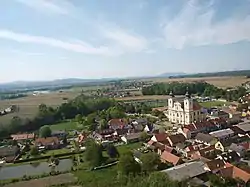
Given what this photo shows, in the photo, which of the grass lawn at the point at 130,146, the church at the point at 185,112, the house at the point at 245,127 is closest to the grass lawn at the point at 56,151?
the grass lawn at the point at 130,146

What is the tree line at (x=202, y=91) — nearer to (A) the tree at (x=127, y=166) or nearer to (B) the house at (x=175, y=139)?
(B) the house at (x=175, y=139)

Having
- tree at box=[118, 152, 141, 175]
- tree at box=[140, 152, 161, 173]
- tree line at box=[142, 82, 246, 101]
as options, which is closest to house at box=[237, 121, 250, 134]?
tree at box=[140, 152, 161, 173]

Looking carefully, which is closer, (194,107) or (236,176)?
(236,176)

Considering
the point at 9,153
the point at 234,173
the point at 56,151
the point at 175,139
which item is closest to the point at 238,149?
the point at 234,173

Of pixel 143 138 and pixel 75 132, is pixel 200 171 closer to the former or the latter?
pixel 143 138

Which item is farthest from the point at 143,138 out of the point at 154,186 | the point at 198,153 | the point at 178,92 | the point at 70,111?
the point at 178,92

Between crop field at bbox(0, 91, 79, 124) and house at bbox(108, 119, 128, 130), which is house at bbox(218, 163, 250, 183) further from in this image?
crop field at bbox(0, 91, 79, 124)
